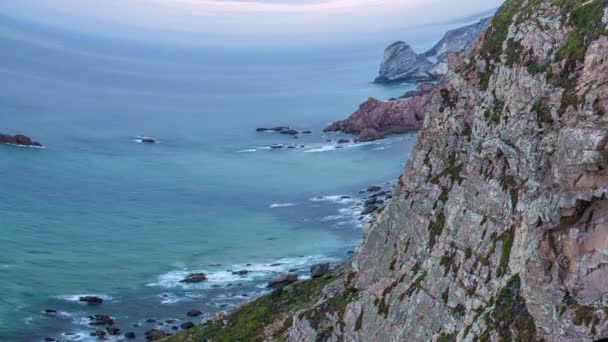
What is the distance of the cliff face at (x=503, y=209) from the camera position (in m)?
15.8

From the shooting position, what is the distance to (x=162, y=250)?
240ft

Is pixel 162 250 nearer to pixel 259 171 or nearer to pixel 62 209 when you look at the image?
pixel 62 209

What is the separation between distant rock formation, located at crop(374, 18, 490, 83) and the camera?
7062 inches

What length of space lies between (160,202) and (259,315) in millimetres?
57364

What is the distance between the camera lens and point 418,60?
189875mm

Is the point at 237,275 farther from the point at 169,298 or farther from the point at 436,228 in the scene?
the point at 436,228

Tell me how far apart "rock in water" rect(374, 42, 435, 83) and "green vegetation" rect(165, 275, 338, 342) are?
140213 mm

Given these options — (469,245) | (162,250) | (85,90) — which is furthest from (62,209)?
(85,90)

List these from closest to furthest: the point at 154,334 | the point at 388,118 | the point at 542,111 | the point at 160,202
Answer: the point at 542,111 < the point at 154,334 < the point at 160,202 < the point at 388,118

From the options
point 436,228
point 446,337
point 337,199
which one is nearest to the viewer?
point 446,337

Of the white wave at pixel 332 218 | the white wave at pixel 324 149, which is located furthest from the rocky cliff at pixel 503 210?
the white wave at pixel 324 149

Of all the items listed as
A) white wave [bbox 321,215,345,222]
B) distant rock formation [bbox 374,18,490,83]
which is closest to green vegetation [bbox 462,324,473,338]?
white wave [bbox 321,215,345,222]

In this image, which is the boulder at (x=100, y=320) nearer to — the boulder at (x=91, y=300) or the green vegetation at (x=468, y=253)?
the boulder at (x=91, y=300)

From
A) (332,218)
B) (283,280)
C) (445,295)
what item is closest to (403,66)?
(332,218)
